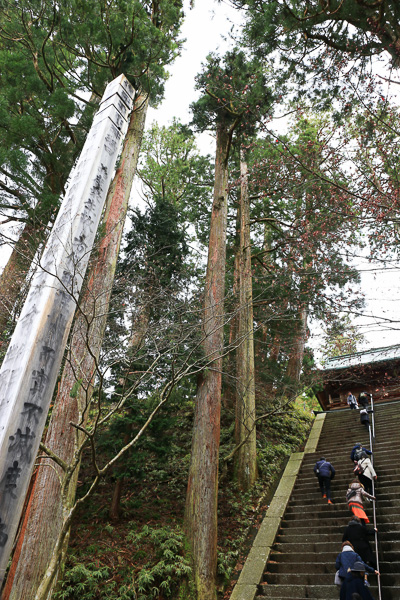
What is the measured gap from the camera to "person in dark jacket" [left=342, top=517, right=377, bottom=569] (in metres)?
5.72

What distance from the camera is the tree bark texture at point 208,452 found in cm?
639

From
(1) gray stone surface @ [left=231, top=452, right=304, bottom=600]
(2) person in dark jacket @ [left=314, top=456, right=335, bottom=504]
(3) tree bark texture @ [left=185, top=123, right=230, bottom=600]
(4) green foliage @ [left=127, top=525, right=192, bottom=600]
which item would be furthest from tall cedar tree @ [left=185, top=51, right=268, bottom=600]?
(2) person in dark jacket @ [left=314, top=456, right=335, bottom=504]

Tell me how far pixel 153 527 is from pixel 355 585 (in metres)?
4.03

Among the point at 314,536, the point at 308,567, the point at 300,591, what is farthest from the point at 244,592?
the point at 314,536

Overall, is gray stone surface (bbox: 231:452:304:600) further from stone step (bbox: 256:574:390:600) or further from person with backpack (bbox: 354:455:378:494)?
person with backpack (bbox: 354:455:378:494)

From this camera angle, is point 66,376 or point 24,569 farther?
point 66,376

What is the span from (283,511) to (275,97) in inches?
419

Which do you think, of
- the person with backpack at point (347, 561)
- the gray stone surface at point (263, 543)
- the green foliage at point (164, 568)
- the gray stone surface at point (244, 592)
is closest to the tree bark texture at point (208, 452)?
the green foliage at point (164, 568)

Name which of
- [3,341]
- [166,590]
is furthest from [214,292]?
[166,590]

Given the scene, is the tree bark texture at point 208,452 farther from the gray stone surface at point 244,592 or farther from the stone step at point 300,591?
the stone step at point 300,591

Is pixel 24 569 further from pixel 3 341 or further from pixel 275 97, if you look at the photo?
pixel 275 97

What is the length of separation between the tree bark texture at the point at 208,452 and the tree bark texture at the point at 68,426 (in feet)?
6.36

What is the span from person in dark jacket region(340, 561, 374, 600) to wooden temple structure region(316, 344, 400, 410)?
34.6ft

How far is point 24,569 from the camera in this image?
15.9 ft
